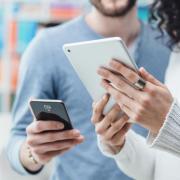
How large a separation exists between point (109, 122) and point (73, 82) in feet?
1.08

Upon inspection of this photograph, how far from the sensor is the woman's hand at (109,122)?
107 cm

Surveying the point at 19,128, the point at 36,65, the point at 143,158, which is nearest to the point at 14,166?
the point at 19,128

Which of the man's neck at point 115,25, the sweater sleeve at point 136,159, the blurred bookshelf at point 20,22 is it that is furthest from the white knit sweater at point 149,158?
the blurred bookshelf at point 20,22

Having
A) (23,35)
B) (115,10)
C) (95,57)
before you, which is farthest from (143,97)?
(23,35)

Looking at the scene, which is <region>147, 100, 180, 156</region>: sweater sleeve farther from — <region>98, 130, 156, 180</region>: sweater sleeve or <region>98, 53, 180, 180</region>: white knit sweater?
<region>98, 130, 156, 180</region>: sweater sleeve

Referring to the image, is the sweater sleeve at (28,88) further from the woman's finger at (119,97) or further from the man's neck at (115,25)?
the woman's finger at (119,97)

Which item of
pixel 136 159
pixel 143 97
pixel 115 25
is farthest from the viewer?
pixel 115 25

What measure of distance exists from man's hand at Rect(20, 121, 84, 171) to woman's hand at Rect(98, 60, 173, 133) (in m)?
0.20

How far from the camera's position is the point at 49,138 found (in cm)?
112

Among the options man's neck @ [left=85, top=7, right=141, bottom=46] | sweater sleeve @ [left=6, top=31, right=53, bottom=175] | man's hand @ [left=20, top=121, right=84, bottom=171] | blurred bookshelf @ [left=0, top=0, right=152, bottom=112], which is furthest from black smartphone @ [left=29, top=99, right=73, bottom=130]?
blurred bookshelf @ [left=0, top=0, right=152, bottom=112]

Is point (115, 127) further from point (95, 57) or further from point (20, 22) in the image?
point (20, 22)

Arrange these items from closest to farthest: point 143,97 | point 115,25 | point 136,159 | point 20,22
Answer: point 143,97, point 136,159, point 115,25, point 20,22

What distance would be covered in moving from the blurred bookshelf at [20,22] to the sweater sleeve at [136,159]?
198cm

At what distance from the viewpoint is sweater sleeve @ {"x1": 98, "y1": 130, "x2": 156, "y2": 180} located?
3.92ft
